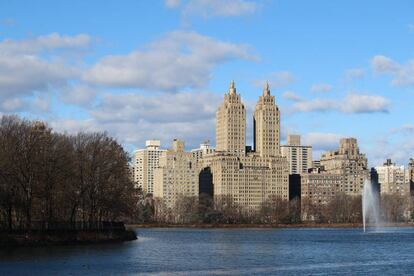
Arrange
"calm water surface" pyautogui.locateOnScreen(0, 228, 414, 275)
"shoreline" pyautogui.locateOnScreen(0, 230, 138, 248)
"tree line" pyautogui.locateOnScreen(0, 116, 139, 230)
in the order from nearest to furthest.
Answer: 1. "calm water surface" pyautogui.locateOnScreen(0, 228, 414, 275)
2. "shoreline" pyautogui.locateOnScreen(0, 230, 138, 248)
3. "tree line" pyautogui.locateOnScreen(0, 116, 139, 230)

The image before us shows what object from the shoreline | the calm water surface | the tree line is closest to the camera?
the calm water surface

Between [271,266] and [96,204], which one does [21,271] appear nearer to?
[271,266]

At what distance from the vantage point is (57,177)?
9888 cm

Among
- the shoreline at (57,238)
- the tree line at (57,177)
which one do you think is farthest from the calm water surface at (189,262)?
the tree line at (57,177)

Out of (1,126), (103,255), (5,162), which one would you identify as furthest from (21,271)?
(1,126)

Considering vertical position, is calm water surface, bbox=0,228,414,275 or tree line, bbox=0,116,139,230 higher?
tree line, bbox=0,116,139,230

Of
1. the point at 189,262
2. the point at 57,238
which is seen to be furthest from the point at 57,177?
the point at 189,262

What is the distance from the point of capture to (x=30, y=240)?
302 feet

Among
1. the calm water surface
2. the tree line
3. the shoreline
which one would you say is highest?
the tree line

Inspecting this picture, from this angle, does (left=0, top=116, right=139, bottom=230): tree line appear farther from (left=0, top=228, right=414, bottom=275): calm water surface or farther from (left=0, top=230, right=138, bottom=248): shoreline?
(left=0, top=228, right=414, bottom=275): calm water surface

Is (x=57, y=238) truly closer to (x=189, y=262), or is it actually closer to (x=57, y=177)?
(x=57, y=177)

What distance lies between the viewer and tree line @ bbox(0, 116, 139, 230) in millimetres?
93375

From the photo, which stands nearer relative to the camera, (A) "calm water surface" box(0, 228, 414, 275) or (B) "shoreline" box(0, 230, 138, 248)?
(A) "calm water surface" box(0, 228, 414, 275)

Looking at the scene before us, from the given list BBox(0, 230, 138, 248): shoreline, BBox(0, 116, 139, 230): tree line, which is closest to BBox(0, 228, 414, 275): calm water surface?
BBox(0, 230, 138, 248): shoreline
